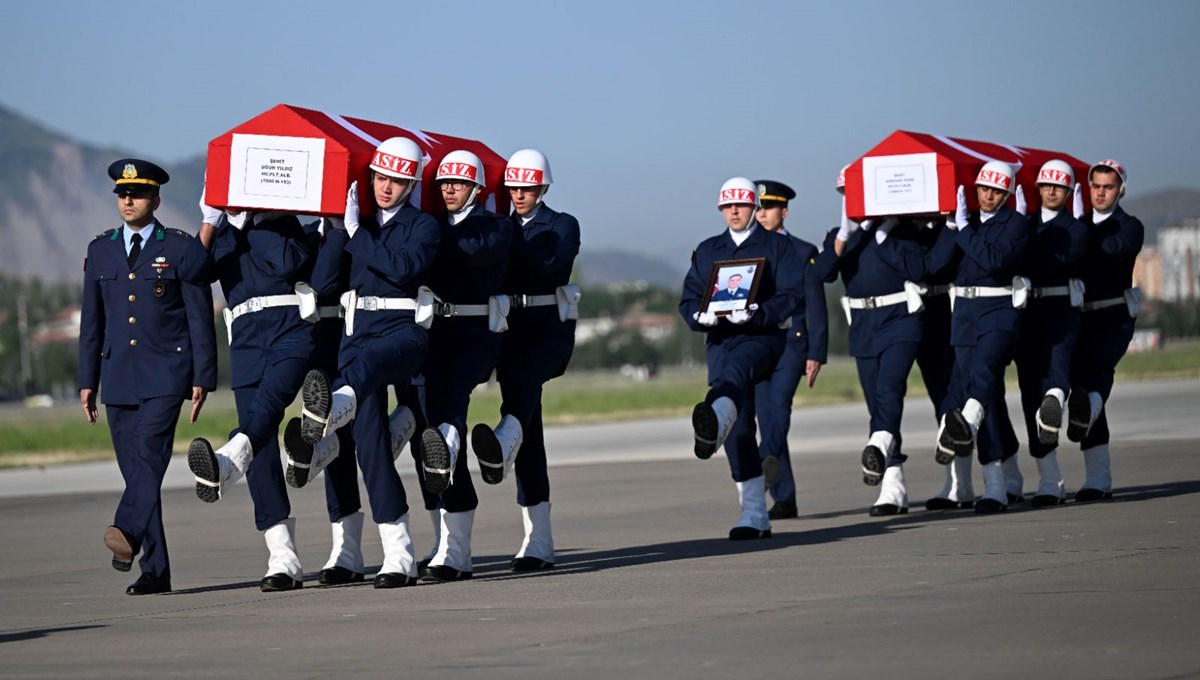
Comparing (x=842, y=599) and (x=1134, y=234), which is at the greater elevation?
(x=1134, y=234)

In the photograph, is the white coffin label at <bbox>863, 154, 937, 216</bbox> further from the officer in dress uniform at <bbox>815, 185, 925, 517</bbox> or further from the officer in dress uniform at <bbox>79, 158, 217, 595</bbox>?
the officer in dress uniform at <bbox>79, 158, 217, 595</bbox>

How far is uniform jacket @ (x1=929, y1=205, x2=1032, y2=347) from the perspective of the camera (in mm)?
13359

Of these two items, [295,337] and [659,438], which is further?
[659,438]

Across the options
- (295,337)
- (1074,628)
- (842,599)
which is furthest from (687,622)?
(295,337)

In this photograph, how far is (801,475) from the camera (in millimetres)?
18891

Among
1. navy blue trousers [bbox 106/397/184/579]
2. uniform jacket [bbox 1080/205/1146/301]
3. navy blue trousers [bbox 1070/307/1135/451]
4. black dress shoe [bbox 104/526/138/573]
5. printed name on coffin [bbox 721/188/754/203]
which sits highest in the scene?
printed name on coffin [bbox 721/188/754/203]

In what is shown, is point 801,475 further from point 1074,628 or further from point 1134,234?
point 1074,628

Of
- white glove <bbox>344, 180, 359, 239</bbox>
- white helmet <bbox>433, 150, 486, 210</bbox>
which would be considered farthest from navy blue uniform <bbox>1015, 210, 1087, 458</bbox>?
white glove <bbox>344, 180, 359, 239</bbox>

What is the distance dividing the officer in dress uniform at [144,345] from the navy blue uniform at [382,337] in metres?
0.86

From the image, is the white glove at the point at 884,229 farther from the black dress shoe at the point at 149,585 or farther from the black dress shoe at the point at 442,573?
the black dress shoe at the point at 149,585

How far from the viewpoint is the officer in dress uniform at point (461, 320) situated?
1035 centimetres

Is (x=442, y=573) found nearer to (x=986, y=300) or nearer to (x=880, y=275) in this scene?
(x=880, y=275)

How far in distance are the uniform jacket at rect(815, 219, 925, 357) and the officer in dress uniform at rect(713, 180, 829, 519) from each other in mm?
448

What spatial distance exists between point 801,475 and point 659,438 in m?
10.9
